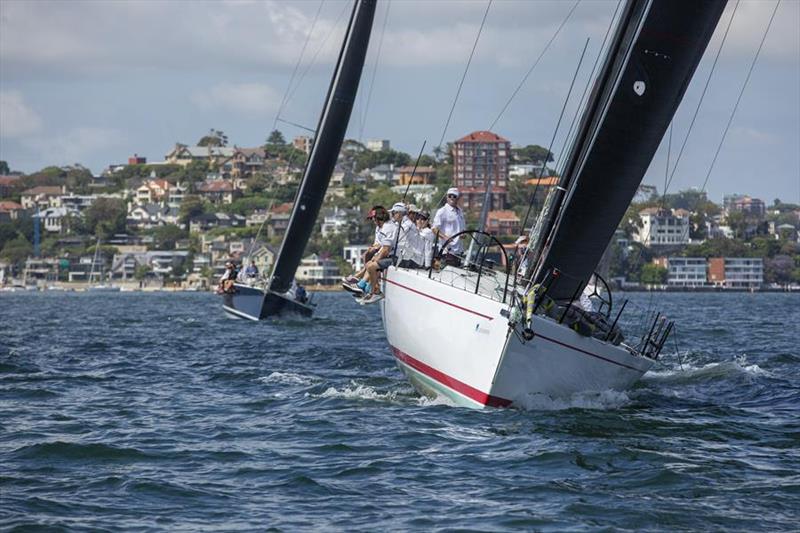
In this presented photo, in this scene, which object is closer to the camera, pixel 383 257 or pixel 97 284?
pixel 383 257

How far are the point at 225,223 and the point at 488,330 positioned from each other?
551 ft

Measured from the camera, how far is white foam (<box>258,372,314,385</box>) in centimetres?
1762

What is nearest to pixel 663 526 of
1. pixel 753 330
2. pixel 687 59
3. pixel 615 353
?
pixel 615 353

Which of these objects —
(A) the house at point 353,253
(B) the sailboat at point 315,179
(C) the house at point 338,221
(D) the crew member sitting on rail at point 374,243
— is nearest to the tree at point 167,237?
(C) the house at point 338,221

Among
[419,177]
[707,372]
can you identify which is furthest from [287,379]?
[419,177]

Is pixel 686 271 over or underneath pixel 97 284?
over

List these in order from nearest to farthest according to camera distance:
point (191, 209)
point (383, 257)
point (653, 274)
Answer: point (383, 257) < point (653, 274) < point (191, 209)

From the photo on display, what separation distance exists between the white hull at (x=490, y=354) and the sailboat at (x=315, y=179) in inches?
763

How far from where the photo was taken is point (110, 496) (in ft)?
33.6

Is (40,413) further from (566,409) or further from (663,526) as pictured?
(663,526)

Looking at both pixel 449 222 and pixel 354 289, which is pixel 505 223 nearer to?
pixel 354 289

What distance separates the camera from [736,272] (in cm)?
14812

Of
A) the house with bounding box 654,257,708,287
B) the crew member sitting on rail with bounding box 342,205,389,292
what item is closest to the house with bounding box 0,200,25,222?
the house with bounding box 654,257,708,287

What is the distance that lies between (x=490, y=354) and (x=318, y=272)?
12838cm
